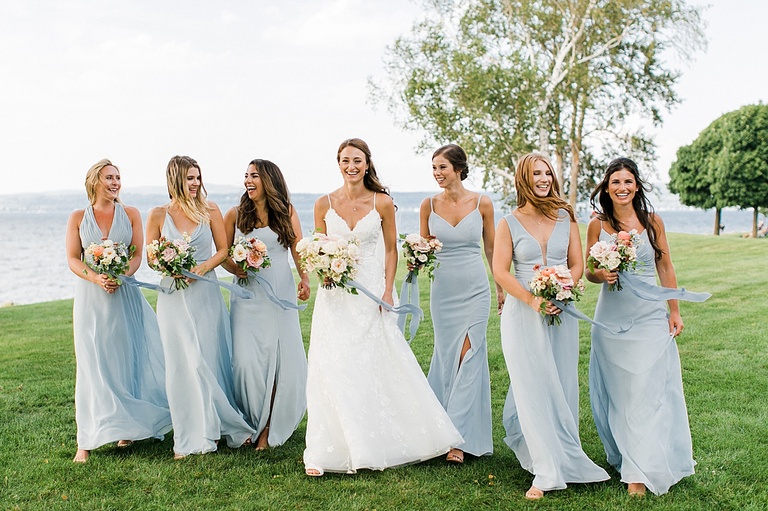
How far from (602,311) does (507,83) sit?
1935 cm

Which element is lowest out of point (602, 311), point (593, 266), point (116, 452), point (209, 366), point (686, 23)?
point (116, 452)

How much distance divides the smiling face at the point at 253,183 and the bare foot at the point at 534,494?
3614 millimetres

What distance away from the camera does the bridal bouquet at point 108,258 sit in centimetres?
650

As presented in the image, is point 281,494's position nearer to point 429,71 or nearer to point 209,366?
point 209,366

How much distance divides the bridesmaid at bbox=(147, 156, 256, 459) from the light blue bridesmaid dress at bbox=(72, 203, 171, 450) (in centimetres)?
37

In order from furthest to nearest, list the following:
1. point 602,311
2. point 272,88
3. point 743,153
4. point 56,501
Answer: point 743,153 < point 272,88 < point 602,311 < point 56,501

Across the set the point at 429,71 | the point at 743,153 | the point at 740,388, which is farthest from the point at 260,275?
the point at 743,153

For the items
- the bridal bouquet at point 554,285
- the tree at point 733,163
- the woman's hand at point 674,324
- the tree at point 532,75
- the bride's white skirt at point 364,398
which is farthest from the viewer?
the tree at point 733,163

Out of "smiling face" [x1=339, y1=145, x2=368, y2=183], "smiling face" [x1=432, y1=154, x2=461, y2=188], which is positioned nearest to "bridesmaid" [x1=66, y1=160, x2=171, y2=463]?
"smiling face" [x1=339, y1=145, x2=368, y2=183]

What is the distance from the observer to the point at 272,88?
26.0m

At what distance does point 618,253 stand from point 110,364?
469 cm

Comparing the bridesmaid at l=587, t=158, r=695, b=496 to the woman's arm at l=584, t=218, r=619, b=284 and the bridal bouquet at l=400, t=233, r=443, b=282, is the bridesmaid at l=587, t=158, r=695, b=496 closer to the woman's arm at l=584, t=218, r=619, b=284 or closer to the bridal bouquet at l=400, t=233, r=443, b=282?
the woman's arm at l=584, t=218, r=619, b=284

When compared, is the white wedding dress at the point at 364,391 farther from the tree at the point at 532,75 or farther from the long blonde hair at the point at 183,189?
the tree at the point at 532,75

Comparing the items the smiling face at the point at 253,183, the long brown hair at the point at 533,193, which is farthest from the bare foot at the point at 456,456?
the smiling face at the point at 253,183
